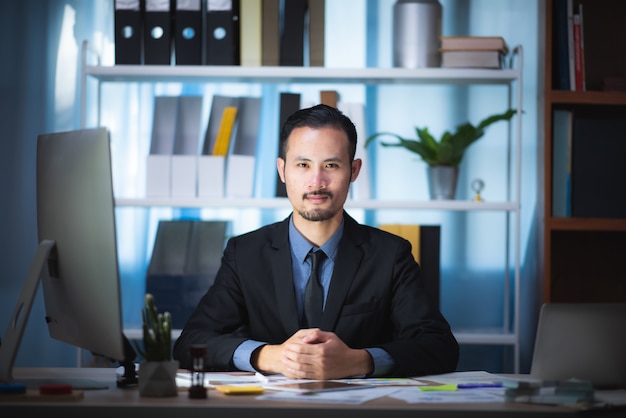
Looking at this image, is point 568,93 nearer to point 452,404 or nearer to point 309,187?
point 309,187

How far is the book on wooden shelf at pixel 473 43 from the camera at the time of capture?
317cm

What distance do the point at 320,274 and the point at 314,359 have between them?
19.3 inches

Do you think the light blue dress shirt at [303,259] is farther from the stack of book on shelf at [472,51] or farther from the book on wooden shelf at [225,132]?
the stack of book on shelf at [472,51]

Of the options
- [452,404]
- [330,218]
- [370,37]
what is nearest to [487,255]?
[370,37]

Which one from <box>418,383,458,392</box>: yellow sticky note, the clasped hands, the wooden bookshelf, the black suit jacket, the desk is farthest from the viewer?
the wooden bookshelf

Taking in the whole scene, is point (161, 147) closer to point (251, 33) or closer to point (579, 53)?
point (251, 33)

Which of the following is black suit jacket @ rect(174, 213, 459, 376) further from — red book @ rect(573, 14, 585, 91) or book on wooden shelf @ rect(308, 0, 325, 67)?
red book @ rect(573, 14, 585, 91)

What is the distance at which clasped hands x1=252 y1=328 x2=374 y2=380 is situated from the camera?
1.79 metres

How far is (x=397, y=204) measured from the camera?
316cm

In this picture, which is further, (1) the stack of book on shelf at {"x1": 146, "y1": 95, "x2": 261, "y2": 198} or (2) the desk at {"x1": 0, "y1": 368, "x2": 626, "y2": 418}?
(1) the stack of book on shelf at {"x1": 146, "y1": 95, "x2": 261, "y2": 198}

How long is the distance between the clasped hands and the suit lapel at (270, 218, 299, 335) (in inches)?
10.5

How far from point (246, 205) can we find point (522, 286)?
110 cm

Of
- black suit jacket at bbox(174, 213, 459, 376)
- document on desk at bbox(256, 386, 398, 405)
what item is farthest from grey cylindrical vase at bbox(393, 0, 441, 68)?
document on desk at bbox(256, 386, 398, 405)

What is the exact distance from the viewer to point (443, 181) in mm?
3230
